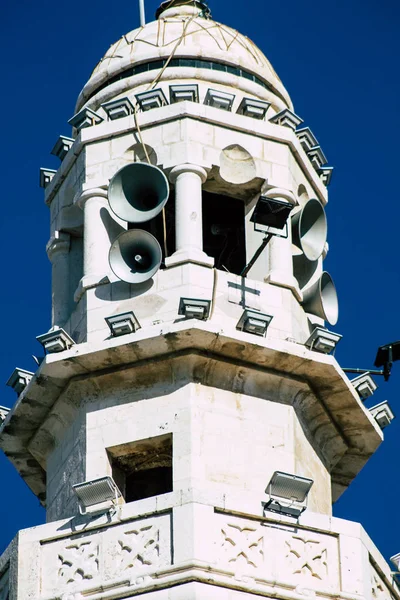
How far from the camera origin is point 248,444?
120ft

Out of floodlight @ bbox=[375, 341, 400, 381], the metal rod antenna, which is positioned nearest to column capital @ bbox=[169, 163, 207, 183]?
floodlight @ bbox=[375, 341, 400, 381]

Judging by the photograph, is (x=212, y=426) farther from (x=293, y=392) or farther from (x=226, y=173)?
(x=226, y=173)

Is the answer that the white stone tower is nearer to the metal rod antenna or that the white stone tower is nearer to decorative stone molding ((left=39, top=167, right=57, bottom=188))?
decorative stone molding ((left=39, top=167, right=57, bottom=188))

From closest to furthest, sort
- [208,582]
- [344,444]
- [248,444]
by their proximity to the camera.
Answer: [208,582]
[248,444]
[344,444]

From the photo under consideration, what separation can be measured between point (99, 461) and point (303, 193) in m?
5.84

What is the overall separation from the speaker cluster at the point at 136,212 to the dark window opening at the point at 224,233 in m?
2.32

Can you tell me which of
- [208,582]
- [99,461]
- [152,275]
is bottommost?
[208,582]

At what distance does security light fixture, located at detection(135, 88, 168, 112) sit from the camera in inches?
1558

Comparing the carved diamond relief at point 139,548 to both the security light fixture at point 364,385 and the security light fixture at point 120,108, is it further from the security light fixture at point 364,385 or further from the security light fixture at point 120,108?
the security light fixture at point 120,108

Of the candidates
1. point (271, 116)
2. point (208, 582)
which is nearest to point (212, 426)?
point (208, 582)

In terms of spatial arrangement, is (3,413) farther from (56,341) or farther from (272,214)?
(272,214)

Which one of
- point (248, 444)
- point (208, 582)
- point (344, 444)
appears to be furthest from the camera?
point (344, 444)

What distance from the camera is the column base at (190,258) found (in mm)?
37656

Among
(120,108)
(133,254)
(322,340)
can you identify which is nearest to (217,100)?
(120,108)
